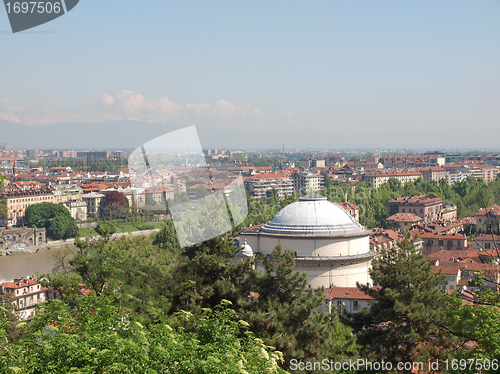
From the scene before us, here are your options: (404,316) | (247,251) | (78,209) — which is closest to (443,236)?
(247,251)

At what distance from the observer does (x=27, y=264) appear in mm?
26078

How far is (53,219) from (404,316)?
32186 mm

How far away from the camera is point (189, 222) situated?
6594mm

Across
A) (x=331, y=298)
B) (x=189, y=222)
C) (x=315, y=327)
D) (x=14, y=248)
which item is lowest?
(x=14, y=248)

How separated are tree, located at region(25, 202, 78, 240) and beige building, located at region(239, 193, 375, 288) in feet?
79.1

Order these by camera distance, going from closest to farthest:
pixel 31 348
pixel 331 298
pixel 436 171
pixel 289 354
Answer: pixel 31 348 < pixel 289 354 < pixel 331 298 < pixel 436 171

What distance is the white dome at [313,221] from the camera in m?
13.2

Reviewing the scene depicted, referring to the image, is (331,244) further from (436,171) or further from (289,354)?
(436,171)

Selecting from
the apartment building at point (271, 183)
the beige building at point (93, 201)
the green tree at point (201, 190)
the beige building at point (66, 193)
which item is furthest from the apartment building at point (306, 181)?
the green tree at point (201, 190)

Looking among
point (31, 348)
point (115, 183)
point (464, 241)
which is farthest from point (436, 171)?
point (31, 348)

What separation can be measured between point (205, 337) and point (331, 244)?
8.79m

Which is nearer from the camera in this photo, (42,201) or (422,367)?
(422,367)

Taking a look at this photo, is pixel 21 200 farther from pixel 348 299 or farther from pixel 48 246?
pixel 348 299

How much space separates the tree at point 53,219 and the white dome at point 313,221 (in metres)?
24.0
